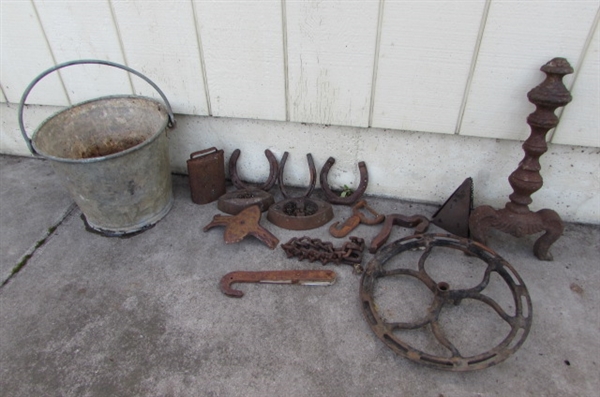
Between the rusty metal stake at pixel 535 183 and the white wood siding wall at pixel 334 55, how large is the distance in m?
0.15

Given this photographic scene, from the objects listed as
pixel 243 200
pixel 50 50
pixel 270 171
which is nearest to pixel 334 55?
pixel 270 171

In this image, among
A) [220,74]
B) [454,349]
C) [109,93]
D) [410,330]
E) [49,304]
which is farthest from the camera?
[109,93]

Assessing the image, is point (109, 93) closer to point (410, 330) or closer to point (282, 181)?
point (282, 181)

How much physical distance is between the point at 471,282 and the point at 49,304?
189cm

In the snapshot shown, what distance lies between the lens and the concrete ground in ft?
4.85

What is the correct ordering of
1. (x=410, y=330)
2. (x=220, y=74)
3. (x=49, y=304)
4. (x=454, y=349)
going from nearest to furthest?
(x=454, y=349) → (x=410, y=330) → (x=49, y=304) → (x=220, y=74)

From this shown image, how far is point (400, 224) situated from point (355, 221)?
0.24 m

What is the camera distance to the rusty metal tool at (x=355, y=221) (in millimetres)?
2084

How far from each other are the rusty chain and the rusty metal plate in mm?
117

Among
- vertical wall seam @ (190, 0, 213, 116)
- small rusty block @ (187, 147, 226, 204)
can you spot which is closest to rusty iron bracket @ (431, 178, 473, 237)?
small rusty block @ (187, 147, 226, 204)

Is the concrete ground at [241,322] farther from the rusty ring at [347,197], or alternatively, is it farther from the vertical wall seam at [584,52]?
the vertical wall seam at [584,52]

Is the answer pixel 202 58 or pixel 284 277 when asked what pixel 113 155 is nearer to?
pixel 202 58

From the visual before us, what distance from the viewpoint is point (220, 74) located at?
213cm

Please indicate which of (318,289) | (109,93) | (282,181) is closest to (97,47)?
(109,93)
